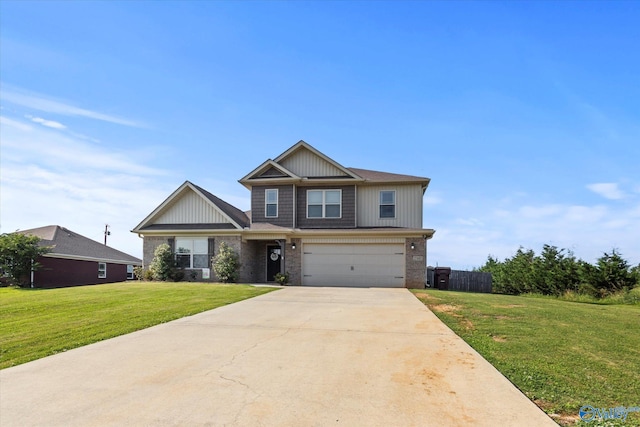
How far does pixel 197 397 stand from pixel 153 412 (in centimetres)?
49

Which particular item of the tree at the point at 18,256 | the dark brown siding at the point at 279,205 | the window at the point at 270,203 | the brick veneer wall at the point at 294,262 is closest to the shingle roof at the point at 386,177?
the dark brown siding at the point at 279,205

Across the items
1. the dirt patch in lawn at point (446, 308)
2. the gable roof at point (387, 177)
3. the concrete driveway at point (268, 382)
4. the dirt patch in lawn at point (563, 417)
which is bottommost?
the dirt patch in lawn at point (446, 308)

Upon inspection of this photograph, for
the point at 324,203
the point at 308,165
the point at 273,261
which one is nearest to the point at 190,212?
the point at 273,261

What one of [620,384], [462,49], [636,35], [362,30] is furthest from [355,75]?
[620,384]

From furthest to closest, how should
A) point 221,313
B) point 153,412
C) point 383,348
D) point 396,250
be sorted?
point 396,250, point 221,313, point 383,348, point 153,412

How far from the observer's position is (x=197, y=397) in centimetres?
430

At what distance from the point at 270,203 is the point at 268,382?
54.1 ft

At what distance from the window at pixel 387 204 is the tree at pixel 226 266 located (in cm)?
770

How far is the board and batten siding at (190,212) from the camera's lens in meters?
20.3

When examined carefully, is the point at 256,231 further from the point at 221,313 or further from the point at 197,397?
the point at 197,397

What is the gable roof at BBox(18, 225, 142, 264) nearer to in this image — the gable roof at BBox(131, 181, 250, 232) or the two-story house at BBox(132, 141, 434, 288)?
the gable roof at BBox(131, 181, 250, 232)

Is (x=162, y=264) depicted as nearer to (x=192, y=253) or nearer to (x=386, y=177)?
(x=192, y=253)

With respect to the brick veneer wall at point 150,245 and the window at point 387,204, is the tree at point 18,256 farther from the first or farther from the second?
the window at point 387,204

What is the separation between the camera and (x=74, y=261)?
26.0 m
